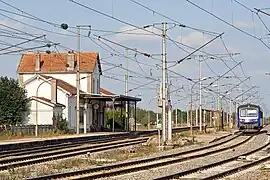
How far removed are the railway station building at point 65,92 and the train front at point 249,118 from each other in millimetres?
13028

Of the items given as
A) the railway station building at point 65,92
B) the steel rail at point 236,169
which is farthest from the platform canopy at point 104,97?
the steel rail at point 236,169

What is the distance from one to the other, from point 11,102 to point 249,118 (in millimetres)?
25057

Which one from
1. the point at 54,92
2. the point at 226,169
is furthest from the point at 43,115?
the point at 226,169

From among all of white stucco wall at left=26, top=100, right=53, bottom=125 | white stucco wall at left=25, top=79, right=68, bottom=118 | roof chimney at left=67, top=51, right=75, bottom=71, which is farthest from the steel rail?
roof chimney at left=67, top=51, right=75, bottom=71

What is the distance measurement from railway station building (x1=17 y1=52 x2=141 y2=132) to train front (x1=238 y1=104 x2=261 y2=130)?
13028 millimetres

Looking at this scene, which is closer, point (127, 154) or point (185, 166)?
point (185, 166)

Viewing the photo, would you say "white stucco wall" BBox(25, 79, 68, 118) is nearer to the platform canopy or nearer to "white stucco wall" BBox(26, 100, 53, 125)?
the platform canopy

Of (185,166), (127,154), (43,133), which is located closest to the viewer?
(185,166)

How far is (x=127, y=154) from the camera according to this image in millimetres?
33906

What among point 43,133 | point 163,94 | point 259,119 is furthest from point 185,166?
point 259,119

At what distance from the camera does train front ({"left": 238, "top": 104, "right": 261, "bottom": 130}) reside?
6638 centimetres

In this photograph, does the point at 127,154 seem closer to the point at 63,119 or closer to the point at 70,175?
the point at 70,175

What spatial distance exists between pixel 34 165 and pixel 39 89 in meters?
50.9

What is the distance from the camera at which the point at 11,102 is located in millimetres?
68688
